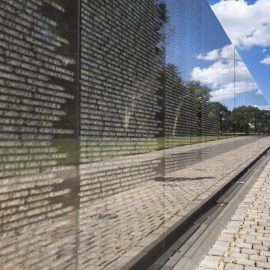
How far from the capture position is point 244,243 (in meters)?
6.91

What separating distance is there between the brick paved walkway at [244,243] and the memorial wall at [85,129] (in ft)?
2.55

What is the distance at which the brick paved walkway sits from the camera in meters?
5.93

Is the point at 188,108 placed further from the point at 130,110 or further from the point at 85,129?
the point at 85,129

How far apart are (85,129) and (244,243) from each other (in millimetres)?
3719

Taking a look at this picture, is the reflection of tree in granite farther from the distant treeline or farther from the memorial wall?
the distant treeline

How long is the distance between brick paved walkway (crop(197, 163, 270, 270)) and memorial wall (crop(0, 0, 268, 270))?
2.55 ft

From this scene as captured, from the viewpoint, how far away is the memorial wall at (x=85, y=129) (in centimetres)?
304

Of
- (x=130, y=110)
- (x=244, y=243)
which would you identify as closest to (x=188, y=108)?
(x=244, y=243)

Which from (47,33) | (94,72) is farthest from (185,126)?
(47,33)

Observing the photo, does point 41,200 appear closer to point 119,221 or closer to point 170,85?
point 119,221

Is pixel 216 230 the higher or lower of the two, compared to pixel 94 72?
lower

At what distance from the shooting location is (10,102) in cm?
296

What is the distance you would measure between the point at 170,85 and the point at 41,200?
14.5 ft

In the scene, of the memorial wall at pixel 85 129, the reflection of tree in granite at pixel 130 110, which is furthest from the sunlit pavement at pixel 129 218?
the reflection of tree in granite at pixel 130 110
